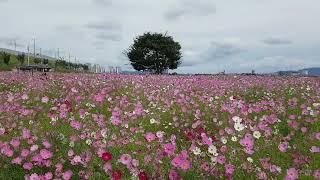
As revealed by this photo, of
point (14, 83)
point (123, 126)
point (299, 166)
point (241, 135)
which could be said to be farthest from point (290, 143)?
point (14, 83)

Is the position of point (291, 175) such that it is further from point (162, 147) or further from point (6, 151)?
point (6, 151)

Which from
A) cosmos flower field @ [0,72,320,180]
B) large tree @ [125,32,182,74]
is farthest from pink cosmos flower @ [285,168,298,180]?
large tree @ [125,32,182,74]

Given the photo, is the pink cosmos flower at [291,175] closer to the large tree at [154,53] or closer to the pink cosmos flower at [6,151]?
the pink cosmos flower at [6,151]

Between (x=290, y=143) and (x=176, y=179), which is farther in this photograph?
(x=290, y=143)

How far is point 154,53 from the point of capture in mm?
81125

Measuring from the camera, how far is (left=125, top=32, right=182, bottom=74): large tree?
79938mm

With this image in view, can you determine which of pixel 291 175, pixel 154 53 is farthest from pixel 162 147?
pixel 154 53

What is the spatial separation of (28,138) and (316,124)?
15.7ft

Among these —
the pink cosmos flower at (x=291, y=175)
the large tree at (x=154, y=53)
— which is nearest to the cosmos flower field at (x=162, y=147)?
the pink cosmos flower at (x=291, y=175)

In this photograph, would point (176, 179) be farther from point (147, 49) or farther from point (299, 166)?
point (147, 49)

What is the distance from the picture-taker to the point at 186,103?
9.70m

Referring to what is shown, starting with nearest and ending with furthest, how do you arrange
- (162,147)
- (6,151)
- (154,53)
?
(6,151), (162,147), (154,53)

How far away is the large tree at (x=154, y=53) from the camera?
262 feet

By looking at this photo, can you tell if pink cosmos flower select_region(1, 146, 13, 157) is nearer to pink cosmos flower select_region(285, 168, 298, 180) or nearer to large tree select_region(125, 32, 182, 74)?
pink cosmos flower select_region(285, 168, 298, 180)
